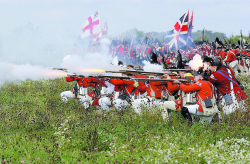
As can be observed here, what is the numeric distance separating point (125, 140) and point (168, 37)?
46.7 feet

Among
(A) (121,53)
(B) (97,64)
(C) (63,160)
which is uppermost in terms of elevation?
(A) (121,53)

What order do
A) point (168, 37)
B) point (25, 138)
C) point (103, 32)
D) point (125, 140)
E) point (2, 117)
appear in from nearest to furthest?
point (125, 140) → point (25, 138) → point (2, 117) → point (168, 37) → point (103, 32)

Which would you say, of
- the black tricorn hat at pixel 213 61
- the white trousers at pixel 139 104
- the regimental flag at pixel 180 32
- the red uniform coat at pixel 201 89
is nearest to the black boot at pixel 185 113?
the red uniform coat at pixel 201 89

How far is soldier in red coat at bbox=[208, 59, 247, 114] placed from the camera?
24.0 ft

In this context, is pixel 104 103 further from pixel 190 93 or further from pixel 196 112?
pixel 196 112

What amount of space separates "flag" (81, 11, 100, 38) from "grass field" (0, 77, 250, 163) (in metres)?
14.8

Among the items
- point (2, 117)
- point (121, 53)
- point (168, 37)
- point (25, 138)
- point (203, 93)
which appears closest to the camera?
point (25, 138)

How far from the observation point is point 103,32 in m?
27.1

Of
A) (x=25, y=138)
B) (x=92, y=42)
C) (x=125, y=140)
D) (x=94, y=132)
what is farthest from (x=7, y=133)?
(x=92, y=42)

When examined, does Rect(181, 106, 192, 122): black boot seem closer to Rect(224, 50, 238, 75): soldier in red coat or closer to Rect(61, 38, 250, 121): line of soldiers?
Rect(61, 38, 250, 121): line of soldiers

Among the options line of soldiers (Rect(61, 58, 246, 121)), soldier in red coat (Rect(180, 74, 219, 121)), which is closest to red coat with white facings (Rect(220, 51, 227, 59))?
line of soldiers (Rect(61, 58, 246, 121))

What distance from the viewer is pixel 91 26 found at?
918 inches

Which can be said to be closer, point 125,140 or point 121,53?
point 125,140

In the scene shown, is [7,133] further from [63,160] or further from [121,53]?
[121,53]
